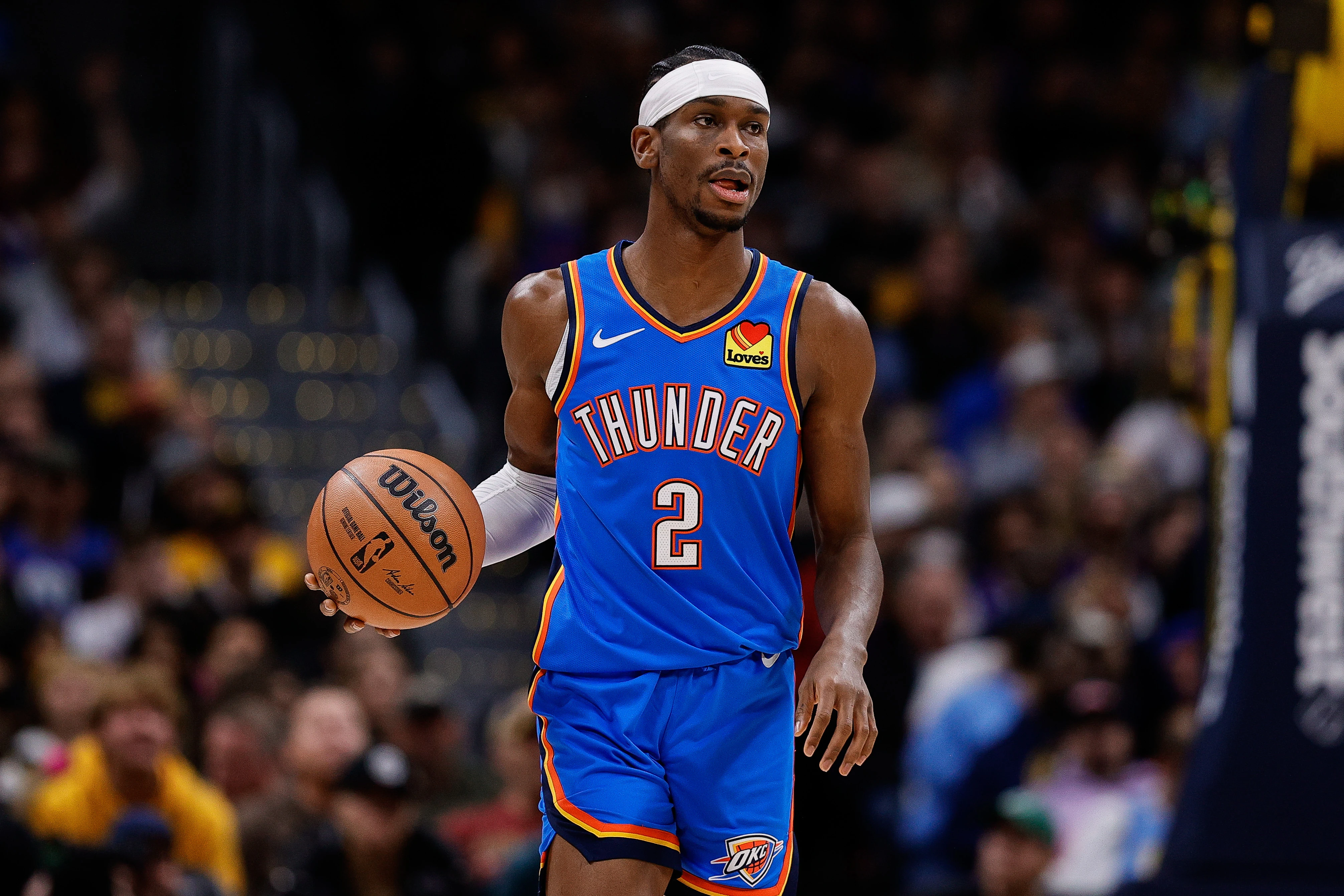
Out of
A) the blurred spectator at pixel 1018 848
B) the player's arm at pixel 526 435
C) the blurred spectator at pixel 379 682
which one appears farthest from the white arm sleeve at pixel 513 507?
the blurred spectator at pixel 379 682

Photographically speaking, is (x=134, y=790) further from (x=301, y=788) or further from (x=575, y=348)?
(x=575, y=348)

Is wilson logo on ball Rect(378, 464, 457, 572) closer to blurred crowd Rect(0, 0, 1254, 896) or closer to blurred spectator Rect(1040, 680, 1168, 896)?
blurred crowd Rect(0, 0, 1254, 896)

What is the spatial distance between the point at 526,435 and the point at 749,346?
2.01ft

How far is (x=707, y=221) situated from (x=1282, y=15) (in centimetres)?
325

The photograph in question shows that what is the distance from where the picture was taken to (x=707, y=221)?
4.27m

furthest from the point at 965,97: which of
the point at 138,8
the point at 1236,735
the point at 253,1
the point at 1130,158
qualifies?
the point at 1236,735

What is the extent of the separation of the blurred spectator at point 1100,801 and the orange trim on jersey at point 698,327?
175 inches

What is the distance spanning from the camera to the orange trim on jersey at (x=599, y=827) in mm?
4059

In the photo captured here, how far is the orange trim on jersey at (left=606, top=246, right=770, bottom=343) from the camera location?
14.0 feet

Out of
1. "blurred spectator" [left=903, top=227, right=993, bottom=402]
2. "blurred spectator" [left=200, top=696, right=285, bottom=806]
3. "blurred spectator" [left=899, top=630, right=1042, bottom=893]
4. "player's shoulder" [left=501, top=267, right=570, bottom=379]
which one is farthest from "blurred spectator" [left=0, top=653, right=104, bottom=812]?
"blurred spectator" [left=903, top=227, right=993, bottom=402]

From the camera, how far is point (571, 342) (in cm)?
431

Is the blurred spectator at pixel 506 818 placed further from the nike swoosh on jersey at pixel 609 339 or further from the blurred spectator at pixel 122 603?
the nike swoosh on jersey at pixel 609 339

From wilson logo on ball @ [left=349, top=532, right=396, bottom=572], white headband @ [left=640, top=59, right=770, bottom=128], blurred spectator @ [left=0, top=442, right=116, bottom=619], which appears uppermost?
white headband @ [left=640, top=59, right=770, bottom=128]

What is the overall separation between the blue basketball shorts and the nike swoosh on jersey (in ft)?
2.38
